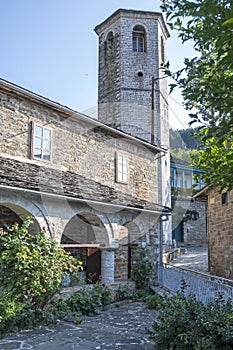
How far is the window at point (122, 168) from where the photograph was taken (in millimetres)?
12562

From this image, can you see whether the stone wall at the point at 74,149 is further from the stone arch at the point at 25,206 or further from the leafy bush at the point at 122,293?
the leafy bush at the point at 122,293

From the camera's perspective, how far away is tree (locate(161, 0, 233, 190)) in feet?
11.1

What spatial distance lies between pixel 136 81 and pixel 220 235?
10596 mm

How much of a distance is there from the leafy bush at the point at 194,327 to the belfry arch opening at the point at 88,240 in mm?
3736

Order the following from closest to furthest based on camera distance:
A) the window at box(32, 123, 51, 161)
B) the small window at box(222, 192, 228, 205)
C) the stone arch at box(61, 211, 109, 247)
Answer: the window at box(32, 123, 51, 161) < the stone arch at box(61, 211, 109, 247) < the small window at box(222, 192, 228, 205)

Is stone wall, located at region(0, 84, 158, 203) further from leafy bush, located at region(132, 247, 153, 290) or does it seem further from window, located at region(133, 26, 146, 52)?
window, located at region(133, 26, 146, 52)

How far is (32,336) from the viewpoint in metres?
5.95

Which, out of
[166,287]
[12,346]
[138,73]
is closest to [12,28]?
[12,346]

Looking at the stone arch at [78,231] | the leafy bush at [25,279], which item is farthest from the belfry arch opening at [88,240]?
the leafy bush at [25,279]

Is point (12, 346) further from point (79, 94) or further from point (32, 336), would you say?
point (79, 94)

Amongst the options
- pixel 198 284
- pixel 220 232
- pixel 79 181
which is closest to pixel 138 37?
pixel 220 232

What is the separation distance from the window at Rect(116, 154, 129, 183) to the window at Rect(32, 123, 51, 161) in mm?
2992

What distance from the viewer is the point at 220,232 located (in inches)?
501

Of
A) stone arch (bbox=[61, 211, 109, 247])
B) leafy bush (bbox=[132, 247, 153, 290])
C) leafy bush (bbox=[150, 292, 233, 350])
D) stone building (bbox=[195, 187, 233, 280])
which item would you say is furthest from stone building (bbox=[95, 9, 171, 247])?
leafy bush (bbox=[150, 292, 233, 350])
